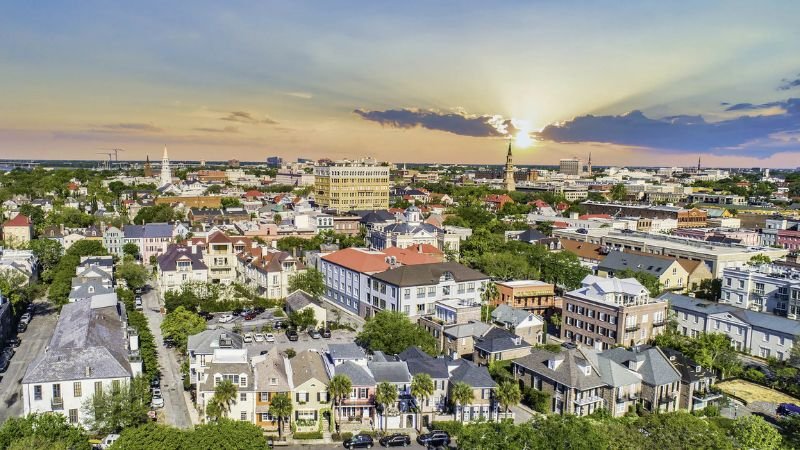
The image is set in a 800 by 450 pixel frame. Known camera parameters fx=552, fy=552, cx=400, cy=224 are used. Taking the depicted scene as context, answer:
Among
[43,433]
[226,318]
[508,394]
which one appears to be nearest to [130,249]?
[226,318]

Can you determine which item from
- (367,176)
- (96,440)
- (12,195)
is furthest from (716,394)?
(12,195)

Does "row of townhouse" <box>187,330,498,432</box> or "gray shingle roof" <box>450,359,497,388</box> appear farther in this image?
"gray shingle roof" <box>450,359,497,388</box>

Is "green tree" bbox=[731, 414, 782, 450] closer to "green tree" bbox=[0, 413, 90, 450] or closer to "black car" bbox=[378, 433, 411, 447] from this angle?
"black car" bbox=[378, 433, 411, 447]

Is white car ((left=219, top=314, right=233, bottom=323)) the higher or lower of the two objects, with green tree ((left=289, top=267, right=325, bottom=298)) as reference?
lower

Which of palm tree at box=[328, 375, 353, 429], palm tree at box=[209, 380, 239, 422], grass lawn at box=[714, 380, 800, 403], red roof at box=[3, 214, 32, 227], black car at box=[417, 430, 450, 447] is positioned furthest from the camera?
red roof at box=[3, 214, 32, 227]

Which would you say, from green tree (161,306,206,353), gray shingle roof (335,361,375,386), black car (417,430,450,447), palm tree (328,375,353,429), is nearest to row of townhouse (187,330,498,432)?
gray shingle roof (335,361,375,386)

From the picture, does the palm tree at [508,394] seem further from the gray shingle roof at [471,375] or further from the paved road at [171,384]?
the paved road at [171,384]

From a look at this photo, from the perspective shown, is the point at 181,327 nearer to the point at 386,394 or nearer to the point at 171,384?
the point at 171,384
